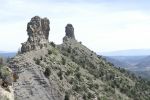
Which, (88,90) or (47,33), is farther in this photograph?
(47,33)

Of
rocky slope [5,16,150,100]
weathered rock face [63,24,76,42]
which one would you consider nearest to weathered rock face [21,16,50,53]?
rocky slope [5,16,150,100]

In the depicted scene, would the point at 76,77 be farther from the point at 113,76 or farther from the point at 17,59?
the point at 113,76

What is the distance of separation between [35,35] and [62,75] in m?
16.0

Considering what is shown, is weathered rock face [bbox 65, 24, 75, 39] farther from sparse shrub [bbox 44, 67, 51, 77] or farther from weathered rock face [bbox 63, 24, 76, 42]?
sparse shrub [bbox 44, 67, 51, 77]

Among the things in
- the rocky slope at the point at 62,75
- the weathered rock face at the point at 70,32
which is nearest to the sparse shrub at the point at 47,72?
the rocky slope at the point at 62,75

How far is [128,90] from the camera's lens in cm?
14038

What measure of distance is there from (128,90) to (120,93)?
18.6 ft

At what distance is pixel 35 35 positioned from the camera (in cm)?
12206

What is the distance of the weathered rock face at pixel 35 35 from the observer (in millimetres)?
118062

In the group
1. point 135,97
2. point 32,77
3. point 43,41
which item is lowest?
point 135,97

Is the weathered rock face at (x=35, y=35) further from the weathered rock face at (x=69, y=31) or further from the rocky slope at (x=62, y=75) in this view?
the weathered rock face at (x=69, y=31)

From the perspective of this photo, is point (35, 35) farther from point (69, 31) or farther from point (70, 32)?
point (69, 31)

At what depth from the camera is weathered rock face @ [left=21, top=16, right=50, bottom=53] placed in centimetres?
11806

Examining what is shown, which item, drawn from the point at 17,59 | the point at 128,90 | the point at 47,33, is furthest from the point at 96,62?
the point at 17,59
